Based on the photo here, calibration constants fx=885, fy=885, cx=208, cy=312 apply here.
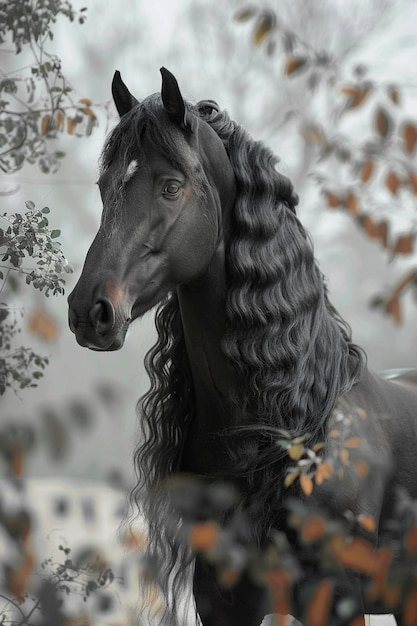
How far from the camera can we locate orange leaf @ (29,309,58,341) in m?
1.03

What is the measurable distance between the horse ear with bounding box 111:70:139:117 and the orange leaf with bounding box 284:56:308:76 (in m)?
1.07

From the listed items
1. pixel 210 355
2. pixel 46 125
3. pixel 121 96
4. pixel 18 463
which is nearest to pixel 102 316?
pixel 210 355

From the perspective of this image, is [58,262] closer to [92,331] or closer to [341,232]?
[92,331]

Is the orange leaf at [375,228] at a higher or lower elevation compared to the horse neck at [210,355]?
higher

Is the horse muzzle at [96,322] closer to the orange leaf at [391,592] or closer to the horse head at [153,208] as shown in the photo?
the horse head at [153,208]

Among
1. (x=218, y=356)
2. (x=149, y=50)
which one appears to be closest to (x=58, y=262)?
(x=218, y=356)

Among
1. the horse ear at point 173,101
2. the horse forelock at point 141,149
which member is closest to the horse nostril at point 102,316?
the horse forelock at point 141,149

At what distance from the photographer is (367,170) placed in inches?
35.2

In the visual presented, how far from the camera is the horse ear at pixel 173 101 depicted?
182 centimetres

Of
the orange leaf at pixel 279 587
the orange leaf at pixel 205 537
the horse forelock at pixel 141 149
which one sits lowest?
the orange leaf at pixel 279 587

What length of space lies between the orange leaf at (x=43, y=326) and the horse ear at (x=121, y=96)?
3.45ft

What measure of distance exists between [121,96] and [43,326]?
1.09 metres

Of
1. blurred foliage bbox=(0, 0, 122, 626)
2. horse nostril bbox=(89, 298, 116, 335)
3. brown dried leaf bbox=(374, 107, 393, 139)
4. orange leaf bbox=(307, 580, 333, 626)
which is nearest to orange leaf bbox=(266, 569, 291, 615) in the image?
orange leaf bbox=(307, 580, 333, 626)

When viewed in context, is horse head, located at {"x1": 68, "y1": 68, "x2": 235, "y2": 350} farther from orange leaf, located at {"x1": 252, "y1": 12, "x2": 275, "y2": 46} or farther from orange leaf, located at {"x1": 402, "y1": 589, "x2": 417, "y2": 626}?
orange leaf, located at {"x1": 402, "y1": 589, "x2": 417, "y2": 626}
